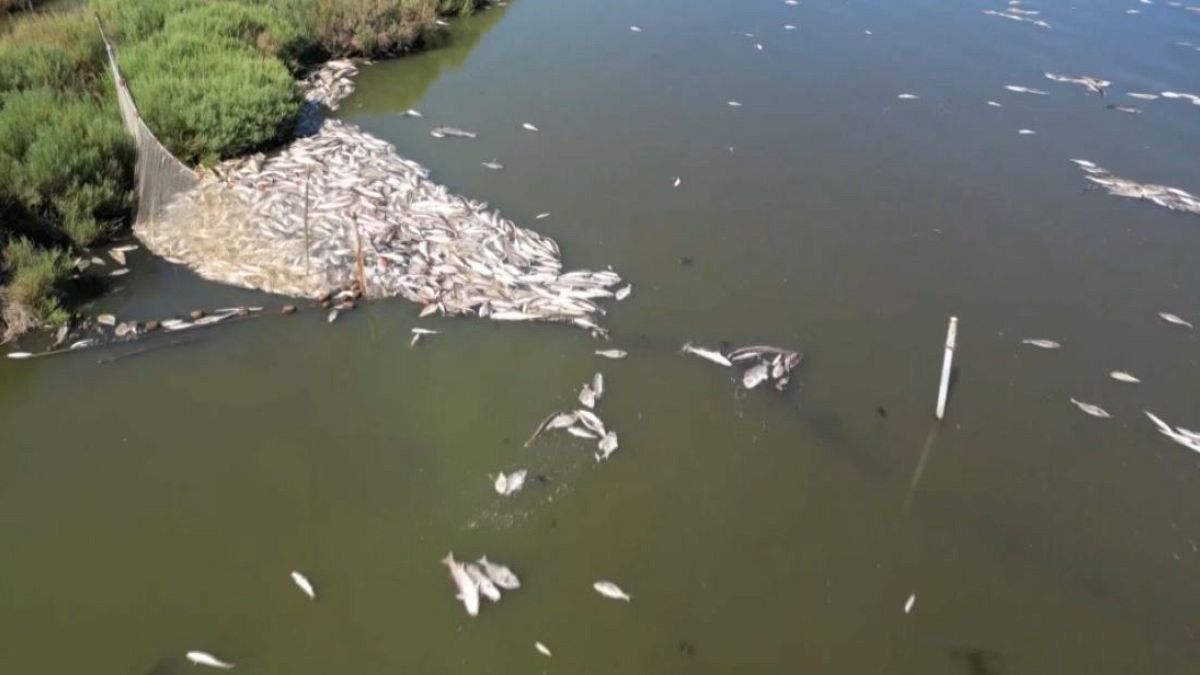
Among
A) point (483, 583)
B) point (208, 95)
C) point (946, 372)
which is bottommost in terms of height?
point (483, 583)

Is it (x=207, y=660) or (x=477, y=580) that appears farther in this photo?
(x=477, y=580)

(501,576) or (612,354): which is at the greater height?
(612,354)

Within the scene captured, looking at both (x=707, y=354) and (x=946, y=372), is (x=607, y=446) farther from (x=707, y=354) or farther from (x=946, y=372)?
(x=946, y=372)

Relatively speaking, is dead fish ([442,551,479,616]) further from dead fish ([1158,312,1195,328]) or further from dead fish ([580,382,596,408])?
dead fish ([1158,312,1195,328])

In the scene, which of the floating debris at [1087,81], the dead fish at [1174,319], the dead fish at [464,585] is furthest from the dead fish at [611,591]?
the floating debris at [1087,81]

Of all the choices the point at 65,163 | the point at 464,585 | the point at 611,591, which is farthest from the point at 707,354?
the point at 65,163

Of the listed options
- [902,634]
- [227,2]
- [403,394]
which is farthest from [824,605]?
[227,2]

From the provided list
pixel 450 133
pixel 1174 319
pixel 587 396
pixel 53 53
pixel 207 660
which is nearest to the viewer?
pixel 207 660

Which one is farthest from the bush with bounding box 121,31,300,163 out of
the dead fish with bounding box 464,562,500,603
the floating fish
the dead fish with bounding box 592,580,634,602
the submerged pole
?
the submerged pole

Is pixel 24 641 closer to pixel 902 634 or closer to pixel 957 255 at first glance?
pixel 902 634
